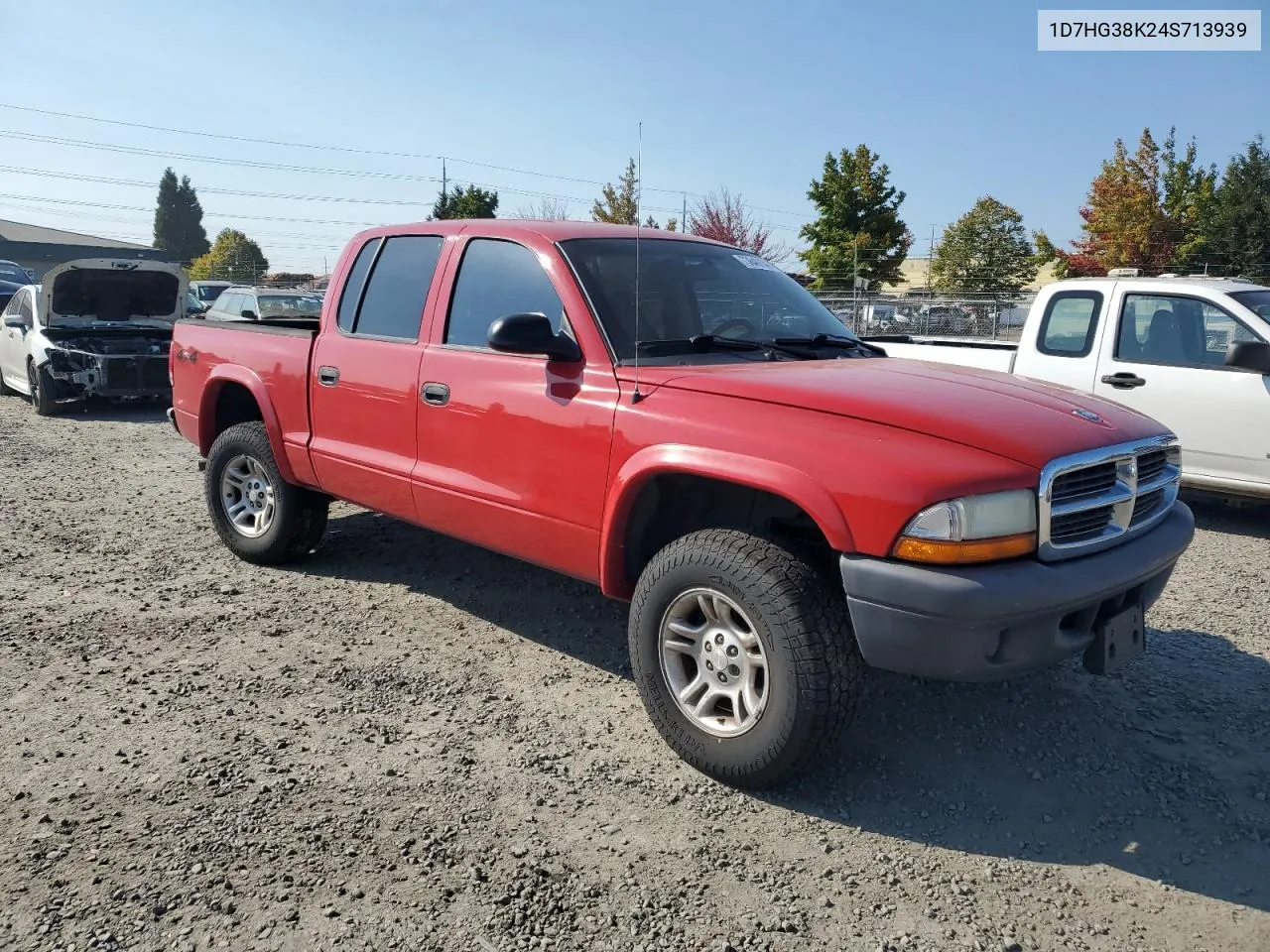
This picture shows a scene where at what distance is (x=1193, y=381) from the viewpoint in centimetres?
697

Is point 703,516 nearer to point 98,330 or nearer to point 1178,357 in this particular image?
point 1178,357

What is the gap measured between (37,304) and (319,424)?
9.53 m

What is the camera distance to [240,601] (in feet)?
16.5

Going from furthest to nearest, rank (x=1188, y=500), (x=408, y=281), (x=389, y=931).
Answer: (x=1188, y=500)
(x=408, y=281)
(x=389, y=931)

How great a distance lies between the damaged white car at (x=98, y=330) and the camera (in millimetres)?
11711

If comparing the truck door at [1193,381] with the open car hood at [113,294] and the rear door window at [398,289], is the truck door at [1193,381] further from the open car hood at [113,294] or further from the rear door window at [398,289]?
the open car hood at [113,294]

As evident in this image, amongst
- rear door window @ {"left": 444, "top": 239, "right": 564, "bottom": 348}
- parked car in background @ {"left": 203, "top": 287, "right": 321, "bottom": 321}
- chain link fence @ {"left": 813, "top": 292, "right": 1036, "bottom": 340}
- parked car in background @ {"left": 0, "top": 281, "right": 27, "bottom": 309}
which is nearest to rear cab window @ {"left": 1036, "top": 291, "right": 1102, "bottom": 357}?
rear door window @ {"left": 444, "top": 239, "right": 564, "bottom": 348}

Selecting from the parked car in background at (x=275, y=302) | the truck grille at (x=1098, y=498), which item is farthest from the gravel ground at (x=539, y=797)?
the parked car in background at (x=275, y=302)

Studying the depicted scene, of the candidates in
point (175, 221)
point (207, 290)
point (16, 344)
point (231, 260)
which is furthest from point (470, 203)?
point (175, 221)

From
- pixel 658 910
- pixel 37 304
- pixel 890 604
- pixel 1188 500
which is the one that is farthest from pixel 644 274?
pixel 37 304

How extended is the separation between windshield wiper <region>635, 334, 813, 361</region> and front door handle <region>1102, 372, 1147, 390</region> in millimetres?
4376

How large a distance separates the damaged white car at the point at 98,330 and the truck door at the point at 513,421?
880cm

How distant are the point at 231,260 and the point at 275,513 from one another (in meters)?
71.4

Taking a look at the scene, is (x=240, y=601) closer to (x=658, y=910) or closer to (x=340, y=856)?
(x=340, y=856)
